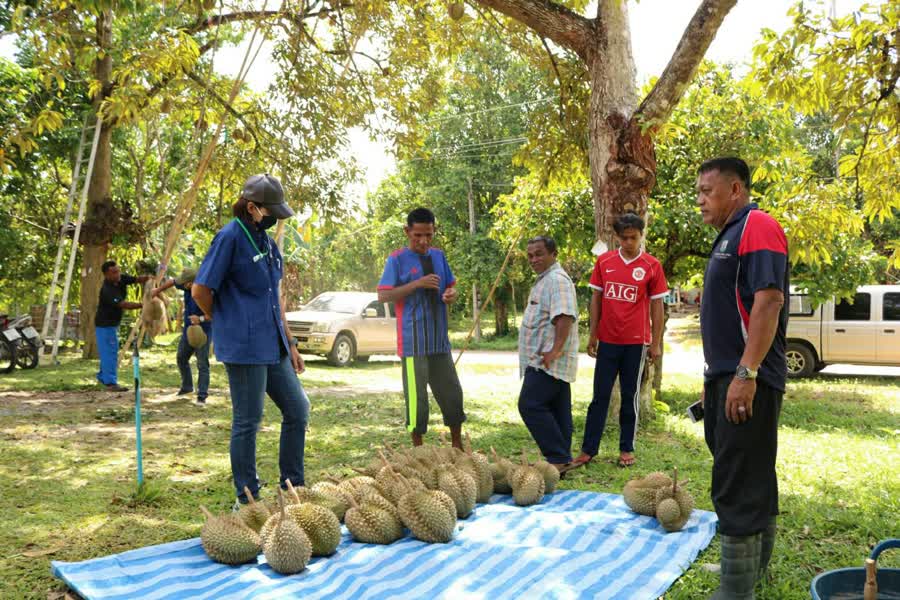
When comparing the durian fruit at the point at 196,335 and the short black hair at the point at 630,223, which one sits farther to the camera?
the durian fruit at the point at 196,335

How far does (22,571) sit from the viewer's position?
139 inches

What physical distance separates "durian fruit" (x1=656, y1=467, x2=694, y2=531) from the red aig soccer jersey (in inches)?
66.0

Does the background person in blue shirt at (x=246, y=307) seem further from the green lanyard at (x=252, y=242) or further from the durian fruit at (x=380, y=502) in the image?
the durian fruit at (x=380, y=502)

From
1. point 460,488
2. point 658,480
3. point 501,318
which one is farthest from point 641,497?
point 501,318

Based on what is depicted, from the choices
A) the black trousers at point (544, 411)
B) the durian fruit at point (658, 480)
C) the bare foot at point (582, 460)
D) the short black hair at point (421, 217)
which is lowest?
the bare foot at point (582, 460)

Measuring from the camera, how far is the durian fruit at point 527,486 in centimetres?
450

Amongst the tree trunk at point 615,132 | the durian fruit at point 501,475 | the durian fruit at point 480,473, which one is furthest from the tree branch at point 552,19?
the durian fruit at point 480,473

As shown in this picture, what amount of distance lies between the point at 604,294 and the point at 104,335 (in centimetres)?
753

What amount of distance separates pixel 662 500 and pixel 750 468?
1.20 metres

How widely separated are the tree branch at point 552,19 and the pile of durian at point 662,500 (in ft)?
15.4

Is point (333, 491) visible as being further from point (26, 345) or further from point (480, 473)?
point (26, 345)

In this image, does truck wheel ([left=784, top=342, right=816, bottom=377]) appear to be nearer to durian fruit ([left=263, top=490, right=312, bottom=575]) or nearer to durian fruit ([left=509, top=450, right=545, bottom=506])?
durian fruit ([left=509, top=450, right=545, bottom=506])

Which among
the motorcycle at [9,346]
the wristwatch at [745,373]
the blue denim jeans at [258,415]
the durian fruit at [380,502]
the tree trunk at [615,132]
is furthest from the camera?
the motorcycle at [9,346]

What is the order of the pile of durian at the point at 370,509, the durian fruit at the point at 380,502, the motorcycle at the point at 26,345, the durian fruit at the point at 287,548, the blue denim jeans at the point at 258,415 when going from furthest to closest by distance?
the motorcycle at the point at 26,345
the blue denim jeans at the point at 258,415
the durian fruit at the point at 380,502
the pile of durian at the point at 370,509
the durian fruit at the point at 287,548
